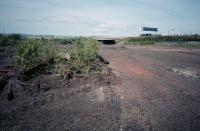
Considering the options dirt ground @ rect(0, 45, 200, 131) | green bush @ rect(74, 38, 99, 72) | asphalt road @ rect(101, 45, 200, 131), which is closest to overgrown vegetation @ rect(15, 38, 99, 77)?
green bush @ rect(74, 38, 99, 72)

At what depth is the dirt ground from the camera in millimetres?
6590

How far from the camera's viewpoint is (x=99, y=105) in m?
8.30

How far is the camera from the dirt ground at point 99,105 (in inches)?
259

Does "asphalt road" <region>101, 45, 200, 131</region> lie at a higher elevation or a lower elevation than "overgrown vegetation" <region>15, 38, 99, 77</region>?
lower

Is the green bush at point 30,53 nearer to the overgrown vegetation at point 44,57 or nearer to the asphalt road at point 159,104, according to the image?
the overgrown vegetation at point 44,57

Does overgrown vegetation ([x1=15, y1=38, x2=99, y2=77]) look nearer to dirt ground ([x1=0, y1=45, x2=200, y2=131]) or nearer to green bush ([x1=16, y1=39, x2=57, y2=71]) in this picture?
green bush ([x1=16, y1=39, x2=57, y2=71])

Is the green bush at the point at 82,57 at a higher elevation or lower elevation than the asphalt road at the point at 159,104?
higher

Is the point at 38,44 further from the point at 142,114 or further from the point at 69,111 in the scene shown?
the point at 142,114

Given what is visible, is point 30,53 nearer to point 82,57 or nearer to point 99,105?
point 82,57

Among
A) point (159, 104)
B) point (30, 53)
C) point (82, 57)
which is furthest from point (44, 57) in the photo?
point (159, 104)

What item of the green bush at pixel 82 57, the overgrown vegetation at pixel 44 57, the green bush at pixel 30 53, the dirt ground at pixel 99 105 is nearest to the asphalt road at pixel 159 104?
the dirt ground at pixel 99 105

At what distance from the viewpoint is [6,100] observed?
8.66m

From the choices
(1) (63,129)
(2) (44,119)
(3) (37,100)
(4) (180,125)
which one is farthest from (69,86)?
(4) (180,125)

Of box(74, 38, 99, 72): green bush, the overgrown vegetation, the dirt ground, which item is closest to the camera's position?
the dirt ground
